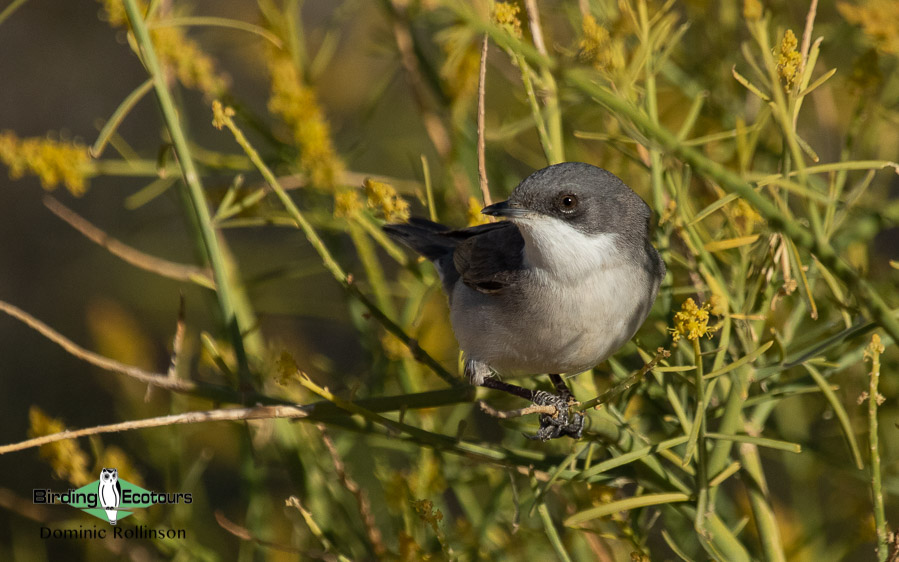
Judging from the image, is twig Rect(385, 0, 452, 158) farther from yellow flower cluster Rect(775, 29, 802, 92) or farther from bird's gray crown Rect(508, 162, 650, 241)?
yellow flower cluster Rect(775, 29, 802, 92)

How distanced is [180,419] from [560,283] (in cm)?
115

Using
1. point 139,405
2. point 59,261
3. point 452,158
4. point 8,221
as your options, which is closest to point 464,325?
point 452,158

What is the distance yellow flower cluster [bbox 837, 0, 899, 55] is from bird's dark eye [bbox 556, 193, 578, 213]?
0.86 meters

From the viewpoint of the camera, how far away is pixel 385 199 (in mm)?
2064

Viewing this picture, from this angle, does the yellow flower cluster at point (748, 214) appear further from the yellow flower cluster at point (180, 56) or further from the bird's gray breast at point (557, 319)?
the yellow flower cluster at point (180, 56)

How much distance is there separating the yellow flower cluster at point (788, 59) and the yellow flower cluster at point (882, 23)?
0.64 metres

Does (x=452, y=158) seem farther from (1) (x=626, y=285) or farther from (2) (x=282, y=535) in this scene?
(2) (x=282, y=535)

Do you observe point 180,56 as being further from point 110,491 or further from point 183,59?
point 110,491

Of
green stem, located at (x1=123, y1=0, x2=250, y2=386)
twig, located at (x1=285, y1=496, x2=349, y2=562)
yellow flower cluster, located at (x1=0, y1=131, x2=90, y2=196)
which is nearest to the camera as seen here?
twig, located at (x1=285, y1=496, x2=349, y2=562)

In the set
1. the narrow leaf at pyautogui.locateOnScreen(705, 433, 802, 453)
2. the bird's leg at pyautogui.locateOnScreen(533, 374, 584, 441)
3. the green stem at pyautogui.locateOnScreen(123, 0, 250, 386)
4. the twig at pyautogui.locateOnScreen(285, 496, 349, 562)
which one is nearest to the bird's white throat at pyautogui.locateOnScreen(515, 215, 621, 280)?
the bird's leg at pyautogui.locateOnScreen(533, 374, 584, 441)

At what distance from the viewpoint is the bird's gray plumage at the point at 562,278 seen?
2.16m

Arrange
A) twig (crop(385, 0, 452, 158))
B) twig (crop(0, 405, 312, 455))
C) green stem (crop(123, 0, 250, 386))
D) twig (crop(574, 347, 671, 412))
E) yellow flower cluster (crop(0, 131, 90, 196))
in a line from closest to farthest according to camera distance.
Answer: twig (crop(574, 347, 671, 412)) < twig (crop(0, 405, 312, 455)) < green stem (crop(123, 0, 250, 386)) < yellow flower cluster (crop(0, 131, 90, 196)) < twig (crop(385, 0, 452, 158))

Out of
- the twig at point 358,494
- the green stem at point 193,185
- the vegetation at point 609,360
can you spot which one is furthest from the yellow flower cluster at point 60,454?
the twig at point 358,494

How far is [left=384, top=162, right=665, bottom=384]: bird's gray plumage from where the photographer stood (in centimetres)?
216
